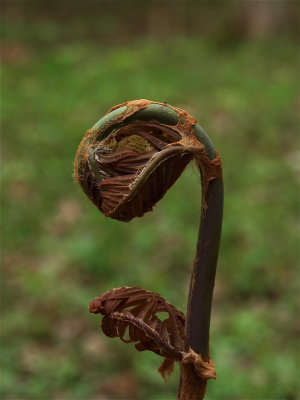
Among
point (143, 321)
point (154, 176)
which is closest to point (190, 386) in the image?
point (143, 321)

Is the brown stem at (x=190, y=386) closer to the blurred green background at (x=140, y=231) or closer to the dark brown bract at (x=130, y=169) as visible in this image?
the dark brown bract at (x=130, y=169)

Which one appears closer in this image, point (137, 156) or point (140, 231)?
point (137, 156)

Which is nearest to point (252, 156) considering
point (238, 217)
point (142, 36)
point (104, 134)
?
point (238, 217)

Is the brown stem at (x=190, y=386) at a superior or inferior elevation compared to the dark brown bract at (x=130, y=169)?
inferior

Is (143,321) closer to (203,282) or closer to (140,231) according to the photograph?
(203,282)

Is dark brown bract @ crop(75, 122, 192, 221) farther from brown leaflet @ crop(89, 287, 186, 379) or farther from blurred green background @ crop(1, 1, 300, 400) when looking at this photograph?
blurred green background @ crop(1, 1, 300, 400)

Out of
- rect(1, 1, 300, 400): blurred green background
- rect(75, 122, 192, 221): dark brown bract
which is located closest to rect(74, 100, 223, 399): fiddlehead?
rect(75, 122, 192, 221): dark brown bract

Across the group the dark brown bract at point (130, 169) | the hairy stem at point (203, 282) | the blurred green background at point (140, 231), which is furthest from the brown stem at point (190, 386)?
the blurred green background at point (140, 231)
